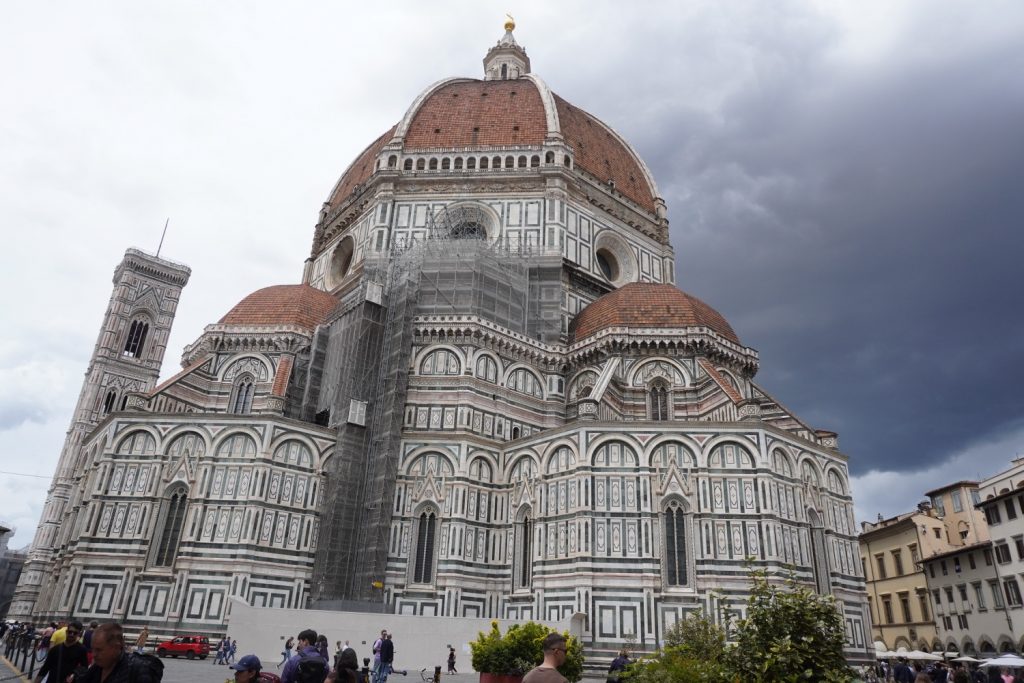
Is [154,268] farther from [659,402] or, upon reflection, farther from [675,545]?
[675,545]

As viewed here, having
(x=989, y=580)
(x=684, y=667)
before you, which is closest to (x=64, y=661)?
(x=684, y=667)

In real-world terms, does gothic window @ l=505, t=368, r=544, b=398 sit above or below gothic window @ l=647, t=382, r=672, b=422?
above

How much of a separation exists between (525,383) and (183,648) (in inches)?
607

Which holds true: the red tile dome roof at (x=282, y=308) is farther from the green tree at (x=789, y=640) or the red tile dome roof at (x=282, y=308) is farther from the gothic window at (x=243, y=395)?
the green tree at (x=789, y=640)

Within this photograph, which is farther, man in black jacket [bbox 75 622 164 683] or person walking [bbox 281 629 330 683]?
person walking [bbox 281 629 330 683]

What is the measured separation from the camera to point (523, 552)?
84.2 ft

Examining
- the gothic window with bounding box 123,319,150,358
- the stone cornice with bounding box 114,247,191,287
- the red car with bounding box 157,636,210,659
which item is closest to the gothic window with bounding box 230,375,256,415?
the red car with bounding box 157,636,210,659

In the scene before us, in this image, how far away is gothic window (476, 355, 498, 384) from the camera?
93.9ft

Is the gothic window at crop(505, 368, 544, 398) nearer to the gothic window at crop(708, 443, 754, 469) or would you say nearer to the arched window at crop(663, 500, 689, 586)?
the arched window at crop(663, 500, 689, 586)

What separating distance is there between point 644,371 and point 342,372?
1214 cm

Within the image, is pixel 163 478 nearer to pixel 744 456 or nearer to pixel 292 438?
pixel 292 438

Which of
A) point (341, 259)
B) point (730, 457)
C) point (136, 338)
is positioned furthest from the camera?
point (136, 338)

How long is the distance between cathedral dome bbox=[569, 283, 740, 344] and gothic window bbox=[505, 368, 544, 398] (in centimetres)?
280

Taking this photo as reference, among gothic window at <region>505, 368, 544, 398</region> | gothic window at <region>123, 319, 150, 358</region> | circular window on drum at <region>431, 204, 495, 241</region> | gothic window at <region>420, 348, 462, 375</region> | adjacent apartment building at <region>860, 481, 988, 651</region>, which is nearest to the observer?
gothic window at <region>420, 348, 462, 375</region>
